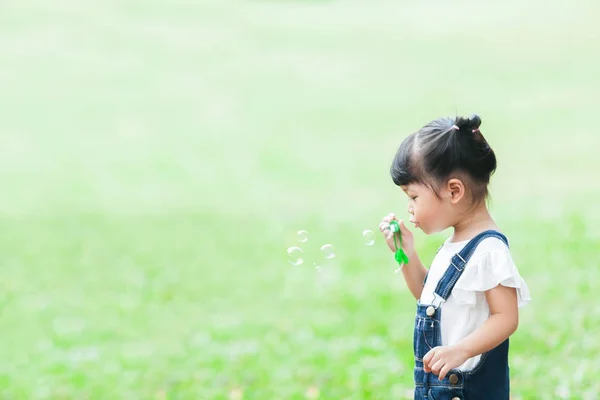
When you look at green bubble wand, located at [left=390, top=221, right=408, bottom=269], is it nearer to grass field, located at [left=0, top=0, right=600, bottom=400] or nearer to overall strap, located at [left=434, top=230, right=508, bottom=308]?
overall strap, located at [left=434, top=230, right=508, bottom=308]

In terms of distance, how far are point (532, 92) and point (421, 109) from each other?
2.03 meters

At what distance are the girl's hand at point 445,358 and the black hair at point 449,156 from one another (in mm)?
481

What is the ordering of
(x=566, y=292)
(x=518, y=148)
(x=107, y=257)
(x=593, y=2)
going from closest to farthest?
(x=566, y=292) → (x=107, y=257) → (x=518, y=148) → (x=593, y=2)

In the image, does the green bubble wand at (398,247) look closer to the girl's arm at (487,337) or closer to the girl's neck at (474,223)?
the girl's neck at (474,223)

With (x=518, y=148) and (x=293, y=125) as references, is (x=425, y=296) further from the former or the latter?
(x=293, y=125)

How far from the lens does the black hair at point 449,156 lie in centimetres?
281

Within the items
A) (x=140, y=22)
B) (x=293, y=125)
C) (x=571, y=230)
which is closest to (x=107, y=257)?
(x=571, y=230)

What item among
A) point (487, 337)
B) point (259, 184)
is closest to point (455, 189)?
point (487, 337)

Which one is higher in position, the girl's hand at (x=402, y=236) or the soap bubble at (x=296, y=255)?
the soap bubble at (x=296, y=255)

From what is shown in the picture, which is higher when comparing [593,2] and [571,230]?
[593,2]

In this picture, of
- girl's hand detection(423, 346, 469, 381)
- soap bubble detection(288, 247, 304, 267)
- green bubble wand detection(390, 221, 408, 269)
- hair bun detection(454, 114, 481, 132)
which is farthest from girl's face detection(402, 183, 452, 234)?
soap bubble detection(288, 247, 304, 267)

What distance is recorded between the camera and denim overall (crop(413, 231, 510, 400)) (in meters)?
2.80

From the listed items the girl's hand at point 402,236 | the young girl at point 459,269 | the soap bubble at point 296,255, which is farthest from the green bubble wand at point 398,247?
the soap bubble at point 296,255

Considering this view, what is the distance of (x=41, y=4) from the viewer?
20.9 metres
